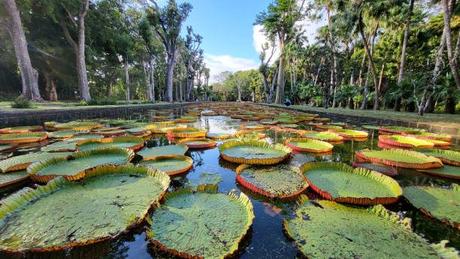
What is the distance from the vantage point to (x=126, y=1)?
17.0m

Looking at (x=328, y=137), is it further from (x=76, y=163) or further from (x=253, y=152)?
(x=76, y=163)

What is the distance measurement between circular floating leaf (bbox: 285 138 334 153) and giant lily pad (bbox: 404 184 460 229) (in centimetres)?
128

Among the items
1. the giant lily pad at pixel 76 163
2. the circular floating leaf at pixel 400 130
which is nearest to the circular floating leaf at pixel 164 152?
the giant lily pad at pixel 76 163

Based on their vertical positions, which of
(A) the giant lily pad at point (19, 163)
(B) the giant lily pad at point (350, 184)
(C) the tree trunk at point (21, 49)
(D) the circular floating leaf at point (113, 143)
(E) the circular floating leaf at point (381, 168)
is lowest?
(E) the circular floating leaf at point (381, 168)

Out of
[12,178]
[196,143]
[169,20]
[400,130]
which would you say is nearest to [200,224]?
[12,178]

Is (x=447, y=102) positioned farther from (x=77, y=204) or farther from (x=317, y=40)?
(x=77, y=204)

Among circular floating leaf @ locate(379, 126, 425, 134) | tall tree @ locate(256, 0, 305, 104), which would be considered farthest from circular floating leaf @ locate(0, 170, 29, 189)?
tall tree @ locate(256, 0, 305, 104)

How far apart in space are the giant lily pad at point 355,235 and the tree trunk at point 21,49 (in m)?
11.2

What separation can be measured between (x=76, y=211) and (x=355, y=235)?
147 cm

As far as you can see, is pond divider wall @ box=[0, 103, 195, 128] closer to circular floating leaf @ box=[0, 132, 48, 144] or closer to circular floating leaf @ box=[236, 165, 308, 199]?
circular floating leaf @ box=[0, 132, 48, 144]

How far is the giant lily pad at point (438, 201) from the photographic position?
1.31m

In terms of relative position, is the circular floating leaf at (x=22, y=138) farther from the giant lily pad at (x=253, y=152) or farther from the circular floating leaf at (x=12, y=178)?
the giant lily pad at (x=253, y=152)

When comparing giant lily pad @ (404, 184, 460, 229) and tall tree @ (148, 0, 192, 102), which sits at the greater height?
tall tree @ (148, 0, 192, 102)

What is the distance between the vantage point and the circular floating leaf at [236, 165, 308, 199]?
1649 millimetres
